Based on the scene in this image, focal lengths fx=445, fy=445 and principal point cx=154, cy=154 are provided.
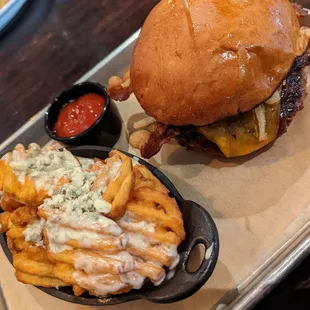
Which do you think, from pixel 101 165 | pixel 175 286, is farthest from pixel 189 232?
pixel 101 165

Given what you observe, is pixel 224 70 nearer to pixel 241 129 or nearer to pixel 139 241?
pixel 241 129

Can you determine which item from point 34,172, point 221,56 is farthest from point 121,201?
point 221,56

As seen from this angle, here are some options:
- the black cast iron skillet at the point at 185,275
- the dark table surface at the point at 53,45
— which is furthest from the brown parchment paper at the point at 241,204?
the dark table surface at the point at 53,45

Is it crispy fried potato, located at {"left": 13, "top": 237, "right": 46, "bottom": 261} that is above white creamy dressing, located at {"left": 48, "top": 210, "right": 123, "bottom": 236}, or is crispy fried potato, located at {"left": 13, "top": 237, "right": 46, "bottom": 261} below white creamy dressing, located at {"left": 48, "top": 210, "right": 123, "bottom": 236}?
below

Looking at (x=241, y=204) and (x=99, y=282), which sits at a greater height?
(x=99, y=282)

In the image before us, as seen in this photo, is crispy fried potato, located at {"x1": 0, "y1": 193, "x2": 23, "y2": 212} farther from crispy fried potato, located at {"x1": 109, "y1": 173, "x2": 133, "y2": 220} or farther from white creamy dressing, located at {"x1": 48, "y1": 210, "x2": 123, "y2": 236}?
crispy fried potato, located at {"x1": 109, "y1": 173, "x2": 133, "y2": 220}

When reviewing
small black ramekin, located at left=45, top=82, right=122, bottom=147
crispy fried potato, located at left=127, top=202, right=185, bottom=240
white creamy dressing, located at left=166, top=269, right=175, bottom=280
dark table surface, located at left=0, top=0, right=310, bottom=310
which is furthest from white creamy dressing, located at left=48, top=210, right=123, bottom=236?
dark table surface, located at left=0, top=0, right=310, bottom=310

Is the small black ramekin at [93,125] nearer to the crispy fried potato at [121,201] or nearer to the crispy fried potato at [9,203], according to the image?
the crispy fried potato at [9,203]

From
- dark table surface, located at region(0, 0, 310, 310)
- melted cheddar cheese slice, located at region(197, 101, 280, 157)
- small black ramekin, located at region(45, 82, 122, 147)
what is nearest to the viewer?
melted cheddar cheese slice, located at region(197, 101, 280, 157)
